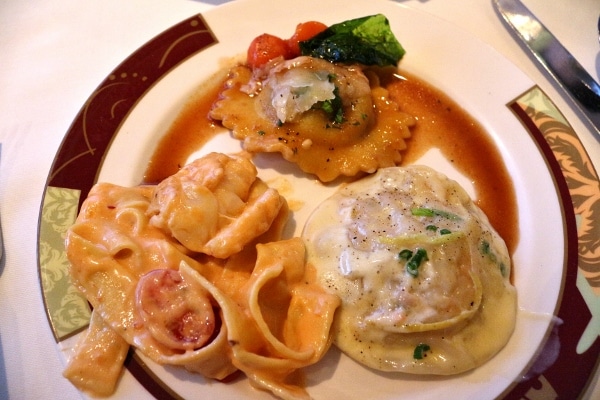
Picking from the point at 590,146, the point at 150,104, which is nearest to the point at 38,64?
the point at 150,104

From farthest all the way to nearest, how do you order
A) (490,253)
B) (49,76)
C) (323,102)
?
(49,76) → (323,102) → (490,253)

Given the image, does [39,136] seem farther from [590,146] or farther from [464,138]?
[590,146]

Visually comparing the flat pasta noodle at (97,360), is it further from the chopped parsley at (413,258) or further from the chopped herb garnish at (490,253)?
the chopped herb garnish at (490,253)

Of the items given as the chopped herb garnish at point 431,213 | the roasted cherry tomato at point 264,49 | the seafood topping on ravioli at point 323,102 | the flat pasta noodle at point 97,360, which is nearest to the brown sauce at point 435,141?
the seafood topping on ravioli at point 323,102

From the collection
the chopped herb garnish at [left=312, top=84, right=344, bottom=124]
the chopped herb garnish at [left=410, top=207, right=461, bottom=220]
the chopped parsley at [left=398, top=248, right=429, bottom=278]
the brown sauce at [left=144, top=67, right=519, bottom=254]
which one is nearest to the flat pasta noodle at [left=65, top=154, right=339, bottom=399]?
the chopped parsley at [left=398, top=248, right=429, bottom=278]

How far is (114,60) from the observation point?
4.19 meters

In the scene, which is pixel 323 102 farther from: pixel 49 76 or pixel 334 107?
pixel 49 76

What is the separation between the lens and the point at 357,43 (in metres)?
3.77

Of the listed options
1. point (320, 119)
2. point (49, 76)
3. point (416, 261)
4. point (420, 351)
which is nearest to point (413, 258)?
point (416, 261)

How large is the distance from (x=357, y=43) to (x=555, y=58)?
1.70 meters

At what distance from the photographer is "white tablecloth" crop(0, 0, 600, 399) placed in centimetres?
295

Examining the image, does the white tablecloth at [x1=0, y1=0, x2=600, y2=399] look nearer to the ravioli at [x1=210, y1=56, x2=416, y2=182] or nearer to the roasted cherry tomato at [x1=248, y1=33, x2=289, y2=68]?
the roasted cherry tomato at [x1=248, y1=33, x2=289, y2=68]

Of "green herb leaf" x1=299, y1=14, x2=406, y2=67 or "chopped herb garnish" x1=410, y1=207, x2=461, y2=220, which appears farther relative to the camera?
"green herb leaf" x1=299, y1=14, x2=406, y2=67

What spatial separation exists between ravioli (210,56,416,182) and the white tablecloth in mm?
1255
